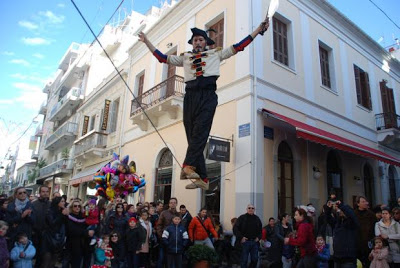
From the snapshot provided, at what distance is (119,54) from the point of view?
23672 millimetres

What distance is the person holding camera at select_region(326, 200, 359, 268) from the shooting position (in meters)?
5.77

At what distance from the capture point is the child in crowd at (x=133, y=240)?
289 inches

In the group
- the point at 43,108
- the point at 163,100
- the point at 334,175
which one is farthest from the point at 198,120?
the point at 43,108

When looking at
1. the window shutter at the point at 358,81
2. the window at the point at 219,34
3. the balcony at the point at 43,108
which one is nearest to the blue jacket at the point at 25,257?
the window at the point at 219,34

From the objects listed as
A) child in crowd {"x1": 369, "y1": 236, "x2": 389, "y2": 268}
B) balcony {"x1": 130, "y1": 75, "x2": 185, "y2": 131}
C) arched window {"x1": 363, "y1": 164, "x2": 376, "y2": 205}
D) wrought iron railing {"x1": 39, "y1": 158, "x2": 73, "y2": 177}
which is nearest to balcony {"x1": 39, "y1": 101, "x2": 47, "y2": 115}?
wrought iron railing {"x1": 39, "y1": 158, "x2": 73, "y2": 177}

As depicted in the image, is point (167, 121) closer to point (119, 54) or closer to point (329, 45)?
point (329, 45)

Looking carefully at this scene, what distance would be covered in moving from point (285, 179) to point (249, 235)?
3.64 meters

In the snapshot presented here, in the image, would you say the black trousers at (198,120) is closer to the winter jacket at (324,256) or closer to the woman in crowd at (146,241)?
the woman in crowd at (146,241)

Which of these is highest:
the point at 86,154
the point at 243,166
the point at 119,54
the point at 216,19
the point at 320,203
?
the point at 119,54

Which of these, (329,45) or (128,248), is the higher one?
(329,45)

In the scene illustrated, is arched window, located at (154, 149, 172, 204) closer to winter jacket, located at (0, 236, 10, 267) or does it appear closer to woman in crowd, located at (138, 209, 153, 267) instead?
woman in crowd, located at (138, 209, 153, 267)

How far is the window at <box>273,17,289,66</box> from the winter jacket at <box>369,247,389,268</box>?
7.55m

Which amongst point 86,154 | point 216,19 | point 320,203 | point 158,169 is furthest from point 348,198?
point 86,154

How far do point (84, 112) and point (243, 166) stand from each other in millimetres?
18533
